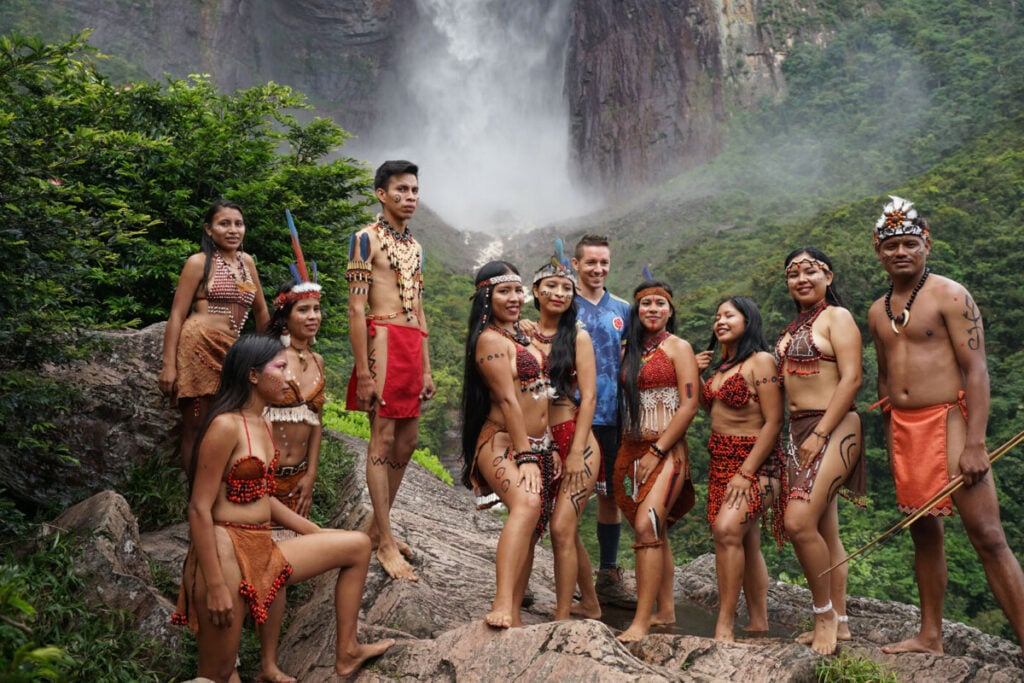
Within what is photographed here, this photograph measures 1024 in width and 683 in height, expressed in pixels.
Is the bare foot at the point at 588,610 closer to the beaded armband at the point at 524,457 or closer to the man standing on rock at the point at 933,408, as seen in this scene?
the beaded armband at the point at 524,457

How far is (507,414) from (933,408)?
6.59ft

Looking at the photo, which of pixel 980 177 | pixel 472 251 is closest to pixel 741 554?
pixel 980 177

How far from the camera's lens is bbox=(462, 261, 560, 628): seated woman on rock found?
3.81m

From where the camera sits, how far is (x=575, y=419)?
14.0 feet

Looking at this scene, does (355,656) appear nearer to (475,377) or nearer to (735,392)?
(475,377)

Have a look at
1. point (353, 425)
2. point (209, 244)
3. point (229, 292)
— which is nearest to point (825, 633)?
point (229, 292)

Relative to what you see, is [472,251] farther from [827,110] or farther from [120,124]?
[120,124]

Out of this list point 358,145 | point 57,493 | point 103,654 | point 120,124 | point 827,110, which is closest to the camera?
point 103,654

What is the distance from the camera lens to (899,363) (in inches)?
156

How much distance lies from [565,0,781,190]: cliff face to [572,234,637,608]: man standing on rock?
3979cm

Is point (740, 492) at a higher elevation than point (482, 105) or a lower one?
lower

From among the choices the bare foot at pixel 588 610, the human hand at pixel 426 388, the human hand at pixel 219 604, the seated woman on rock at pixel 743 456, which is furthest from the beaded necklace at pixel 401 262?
the bare foot at pixel 588 610

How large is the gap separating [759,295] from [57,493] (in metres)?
17.1

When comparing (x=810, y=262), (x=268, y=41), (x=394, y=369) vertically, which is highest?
(x=268, y=41)
